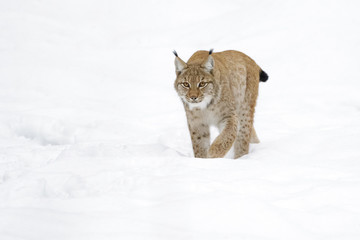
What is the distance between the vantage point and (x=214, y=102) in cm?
531

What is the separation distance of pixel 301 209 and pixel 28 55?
951 cm

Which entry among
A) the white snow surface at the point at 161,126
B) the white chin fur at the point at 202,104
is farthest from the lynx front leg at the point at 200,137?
the white snow surface at the point at 161,126

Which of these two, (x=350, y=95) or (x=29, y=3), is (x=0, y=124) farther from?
(x=29, y=3)

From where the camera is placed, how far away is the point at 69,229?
279 centimetres

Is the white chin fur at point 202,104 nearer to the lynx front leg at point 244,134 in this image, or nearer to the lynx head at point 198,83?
the lynx head at point 198,83

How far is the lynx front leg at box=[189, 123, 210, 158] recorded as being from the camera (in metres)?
5.43

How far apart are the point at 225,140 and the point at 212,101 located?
1.48 ft

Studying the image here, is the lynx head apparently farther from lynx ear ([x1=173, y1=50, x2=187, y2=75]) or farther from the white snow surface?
the white snow surface

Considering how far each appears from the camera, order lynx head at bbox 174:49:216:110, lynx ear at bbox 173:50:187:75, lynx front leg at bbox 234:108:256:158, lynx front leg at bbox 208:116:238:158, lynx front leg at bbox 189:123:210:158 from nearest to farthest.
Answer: lynx front leg at bbox 208:116:238:158, lynx head at bbox 174:49:216:110, lynx ear at bbox 173:50:187:75, lynx front leg at bbox 189:123:210:158, lynx front leg at bbox 234:108:256:158

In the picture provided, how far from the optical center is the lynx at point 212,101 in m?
5.21

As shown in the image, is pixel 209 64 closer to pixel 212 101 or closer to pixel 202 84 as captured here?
pixel 202 84

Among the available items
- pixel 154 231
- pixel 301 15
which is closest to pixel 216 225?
pixel 154 231

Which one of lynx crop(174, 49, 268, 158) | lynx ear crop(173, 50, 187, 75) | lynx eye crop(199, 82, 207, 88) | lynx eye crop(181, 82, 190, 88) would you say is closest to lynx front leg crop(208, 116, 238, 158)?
lynx crop(174, 49, 268, 158)

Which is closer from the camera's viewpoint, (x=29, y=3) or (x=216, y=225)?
(x=216, y=225)
